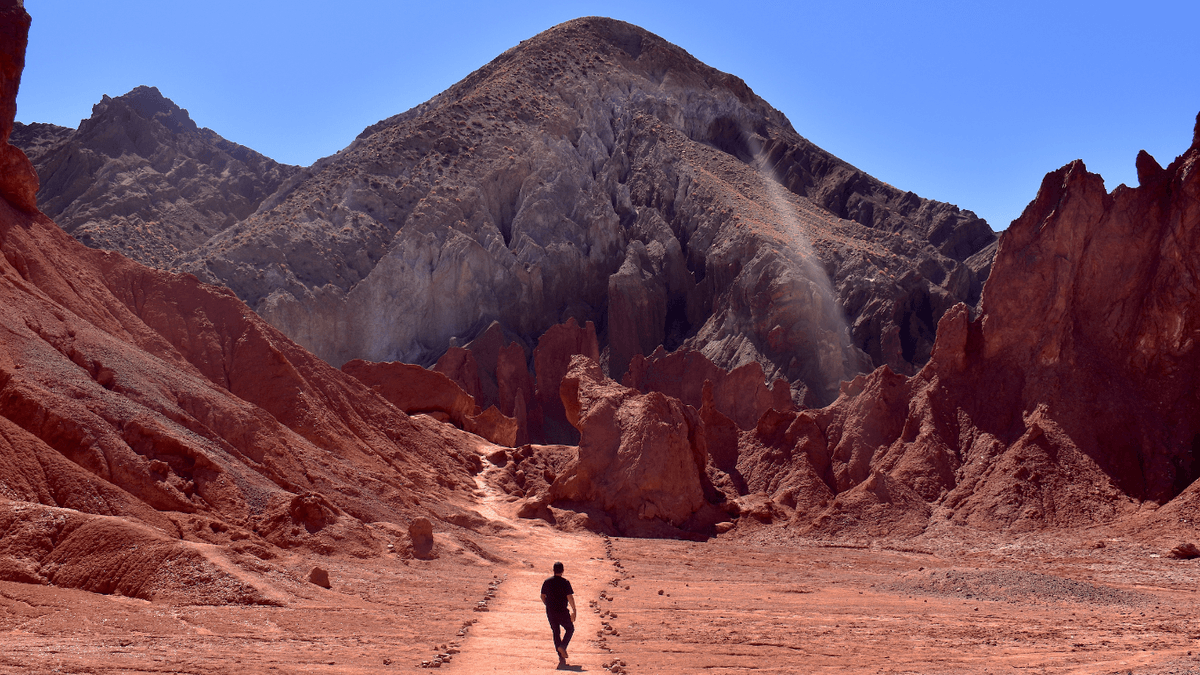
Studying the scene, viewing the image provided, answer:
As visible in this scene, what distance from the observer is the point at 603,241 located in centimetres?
8119

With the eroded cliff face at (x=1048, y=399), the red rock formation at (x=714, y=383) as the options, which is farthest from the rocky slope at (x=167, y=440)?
the red rock formation at (x=714, y=383)

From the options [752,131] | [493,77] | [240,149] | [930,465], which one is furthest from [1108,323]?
[240,149]

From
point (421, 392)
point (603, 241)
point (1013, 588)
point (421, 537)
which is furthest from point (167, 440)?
point (603, 241)

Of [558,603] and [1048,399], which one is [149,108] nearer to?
[1048,399]

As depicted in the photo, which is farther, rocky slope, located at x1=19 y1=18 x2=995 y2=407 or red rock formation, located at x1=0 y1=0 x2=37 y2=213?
rocky slope, located at x1=19 y1=18 x2=995 y2=407

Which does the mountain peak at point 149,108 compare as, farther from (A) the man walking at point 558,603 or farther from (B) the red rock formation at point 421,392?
(A) the man walking at point 558,603

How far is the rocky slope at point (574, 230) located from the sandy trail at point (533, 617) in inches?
1534

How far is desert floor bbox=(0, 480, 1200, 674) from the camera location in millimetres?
9961

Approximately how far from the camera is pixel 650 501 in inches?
1198

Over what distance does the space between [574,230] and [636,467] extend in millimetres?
52466

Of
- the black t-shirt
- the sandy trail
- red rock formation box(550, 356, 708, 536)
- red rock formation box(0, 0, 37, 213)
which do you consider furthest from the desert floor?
red rock formation box(0, 0, 37, 213)

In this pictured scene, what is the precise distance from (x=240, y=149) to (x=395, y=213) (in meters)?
35.0

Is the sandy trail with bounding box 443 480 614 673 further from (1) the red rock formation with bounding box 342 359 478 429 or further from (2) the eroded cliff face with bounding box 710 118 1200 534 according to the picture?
(1) the red rock formation with bounding box 342 359 478 429

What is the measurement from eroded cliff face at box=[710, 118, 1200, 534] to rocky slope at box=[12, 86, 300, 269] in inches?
2389
